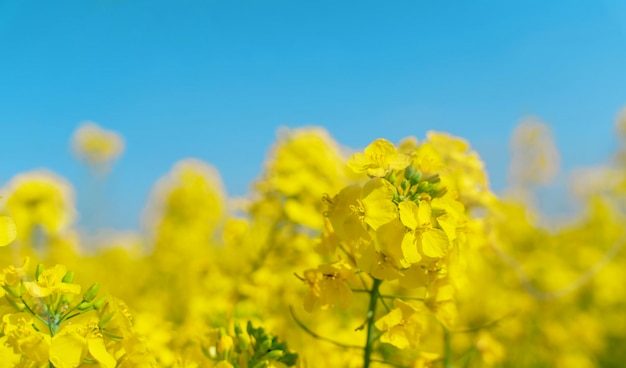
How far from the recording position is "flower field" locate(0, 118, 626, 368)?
135cm

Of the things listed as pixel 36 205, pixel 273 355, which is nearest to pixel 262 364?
pixel 273 355

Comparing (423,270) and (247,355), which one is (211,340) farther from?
(423,270)

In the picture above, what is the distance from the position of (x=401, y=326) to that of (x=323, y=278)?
0.22m

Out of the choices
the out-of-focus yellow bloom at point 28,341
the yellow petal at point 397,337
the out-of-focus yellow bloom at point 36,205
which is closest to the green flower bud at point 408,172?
the yellow petal at point 397,337

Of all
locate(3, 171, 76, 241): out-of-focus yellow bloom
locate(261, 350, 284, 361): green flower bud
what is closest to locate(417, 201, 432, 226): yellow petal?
locate(261, 350, 284, 361): green flower bud

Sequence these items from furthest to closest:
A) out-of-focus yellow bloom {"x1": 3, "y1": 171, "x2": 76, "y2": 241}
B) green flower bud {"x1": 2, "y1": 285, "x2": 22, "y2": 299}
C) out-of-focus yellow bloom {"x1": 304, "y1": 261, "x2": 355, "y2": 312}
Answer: out-of-focus yellow bloom {"x1": 3, "y1": 171, "x2": 76, "y2": 241}
out-of-focus yellow bloom {"x1": 304, "y1": 261, "x2": 355, "y2": 312}
green flower bud {"x1": 2, "y1": 285, "x2": 22, "y2": 299}

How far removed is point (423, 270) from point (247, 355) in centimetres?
48

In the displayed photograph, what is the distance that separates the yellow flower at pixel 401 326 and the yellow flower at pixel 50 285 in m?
0.70

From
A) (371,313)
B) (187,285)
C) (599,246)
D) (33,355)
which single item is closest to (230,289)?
(371,313)

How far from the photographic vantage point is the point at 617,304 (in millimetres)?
6332

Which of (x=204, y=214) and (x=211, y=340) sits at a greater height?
(x=204, y=214)

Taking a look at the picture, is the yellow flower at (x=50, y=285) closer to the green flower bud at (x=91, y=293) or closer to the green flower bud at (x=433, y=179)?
the green flower bud at (x=91, y=293)

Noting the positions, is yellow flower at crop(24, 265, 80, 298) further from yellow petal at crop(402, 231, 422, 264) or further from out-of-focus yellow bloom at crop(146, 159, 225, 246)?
out-of-focus yellow bloom at crop(146, 159, 225, 246)

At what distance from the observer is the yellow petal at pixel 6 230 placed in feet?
4.21
